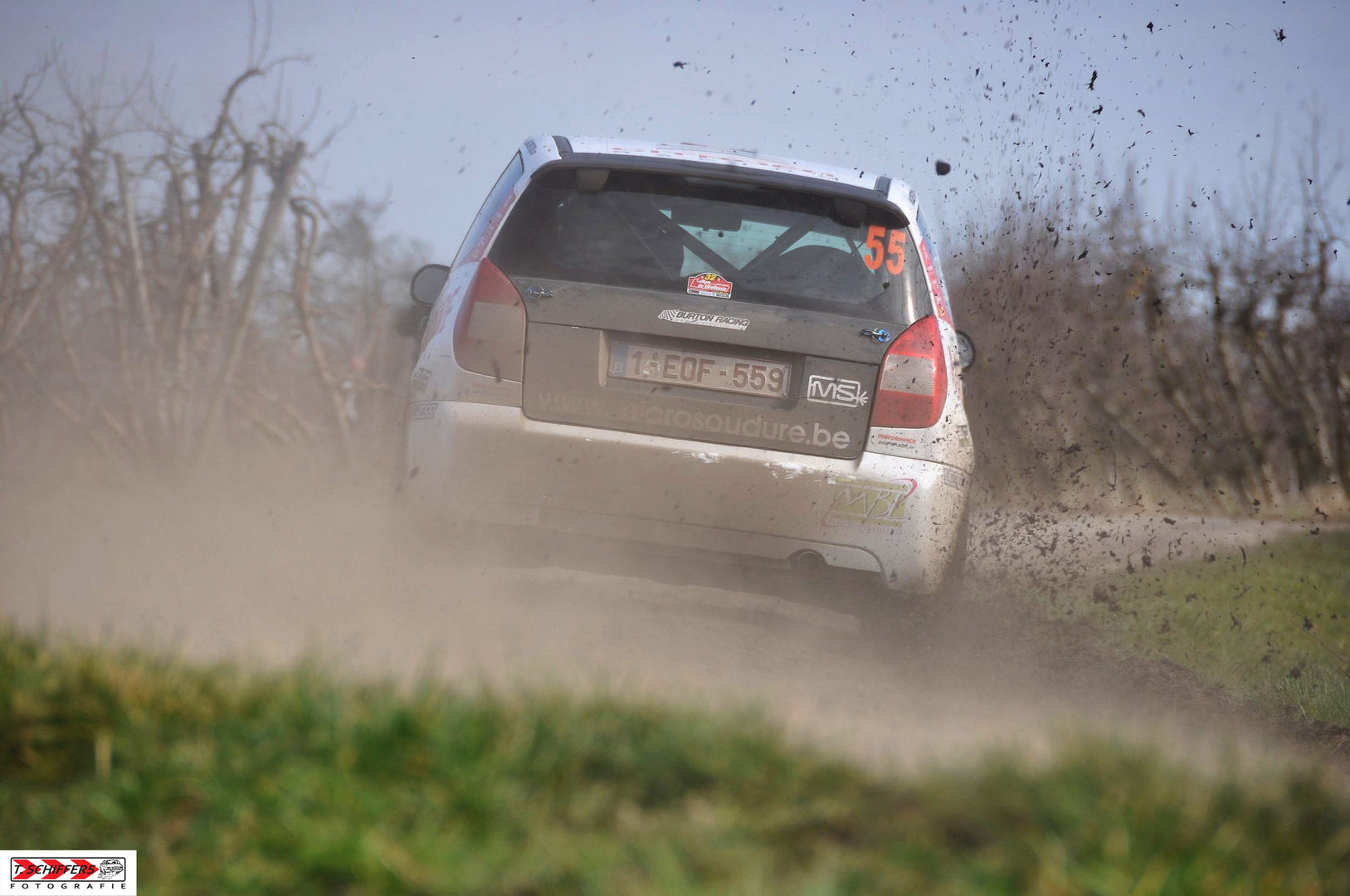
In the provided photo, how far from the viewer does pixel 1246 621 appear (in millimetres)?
7914

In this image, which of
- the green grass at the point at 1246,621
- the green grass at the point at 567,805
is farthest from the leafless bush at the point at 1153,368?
the green grass at the point at 567,805

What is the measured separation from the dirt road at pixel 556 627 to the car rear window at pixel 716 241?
1.04 metres

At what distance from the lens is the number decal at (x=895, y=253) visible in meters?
Result: 4.71

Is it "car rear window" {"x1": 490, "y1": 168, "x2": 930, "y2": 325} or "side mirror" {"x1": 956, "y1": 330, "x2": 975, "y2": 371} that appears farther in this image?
"side mirror" {"x1": 956, "y1": 330, "x2": 975, "y2": 371}

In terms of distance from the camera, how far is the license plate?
441 cm

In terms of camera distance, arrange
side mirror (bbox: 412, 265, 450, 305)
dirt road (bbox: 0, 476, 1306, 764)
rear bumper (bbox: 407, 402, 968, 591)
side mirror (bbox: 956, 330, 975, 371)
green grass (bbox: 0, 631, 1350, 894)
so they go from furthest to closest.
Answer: side mirror (bbox: 956, 330, 975, 371), side mirror (bbox: 412, 265, 450, 305), rear bumper (bbox: 407, 402, 968, 591), dirt road (bbox: 0, 476, 1306, 764), green grass (bbox: 0, 631, 1350, 894)

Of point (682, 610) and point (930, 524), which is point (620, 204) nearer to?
point (930, 524)

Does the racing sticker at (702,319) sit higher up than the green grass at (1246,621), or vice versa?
the racing sticker at (702,319)

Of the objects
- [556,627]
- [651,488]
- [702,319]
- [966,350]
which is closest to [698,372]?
[702,319]

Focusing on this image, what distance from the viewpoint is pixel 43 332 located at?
9.36 meters

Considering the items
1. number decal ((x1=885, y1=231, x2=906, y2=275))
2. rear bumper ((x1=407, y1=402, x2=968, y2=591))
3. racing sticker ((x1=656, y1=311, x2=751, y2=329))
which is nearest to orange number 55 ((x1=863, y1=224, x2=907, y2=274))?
number decal ((x1=885, y1=231, x2=906, y2=275))

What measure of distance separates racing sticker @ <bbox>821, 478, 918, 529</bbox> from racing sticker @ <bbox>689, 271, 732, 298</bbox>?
78cm

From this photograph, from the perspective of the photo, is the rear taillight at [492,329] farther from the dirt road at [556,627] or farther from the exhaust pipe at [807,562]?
the exhaust pipe at [807,562]

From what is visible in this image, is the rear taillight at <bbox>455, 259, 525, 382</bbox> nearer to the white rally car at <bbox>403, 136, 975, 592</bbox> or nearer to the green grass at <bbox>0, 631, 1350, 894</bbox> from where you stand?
the white rally car at <bbox>403, 136, 975, 592</bbox>
